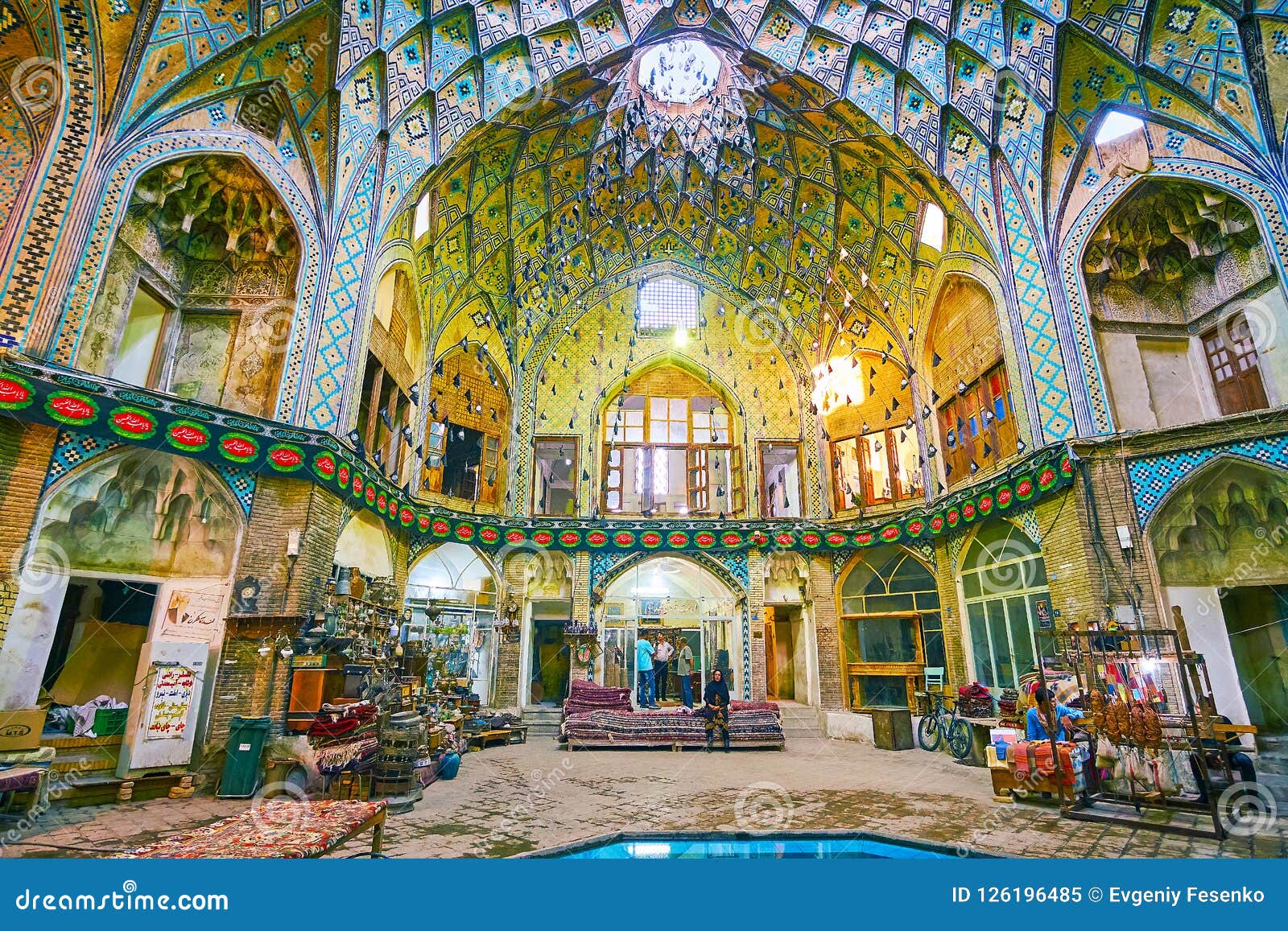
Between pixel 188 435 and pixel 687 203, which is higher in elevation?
pixel 687 203

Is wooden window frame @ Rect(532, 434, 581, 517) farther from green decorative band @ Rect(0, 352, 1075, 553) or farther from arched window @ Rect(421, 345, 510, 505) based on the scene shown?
arched window @ Rect(421, 345, 510, 505)

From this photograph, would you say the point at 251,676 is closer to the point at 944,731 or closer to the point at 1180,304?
the point at 944,731

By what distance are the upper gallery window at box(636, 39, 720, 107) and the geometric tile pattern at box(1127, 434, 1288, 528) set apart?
1403 centimetres

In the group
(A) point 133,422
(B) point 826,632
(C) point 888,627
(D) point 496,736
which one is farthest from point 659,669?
(A) point 133,422

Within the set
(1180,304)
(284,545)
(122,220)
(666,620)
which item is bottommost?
(666,620)

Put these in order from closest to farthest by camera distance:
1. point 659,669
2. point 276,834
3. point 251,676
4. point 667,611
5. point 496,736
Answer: point 276,834, point 251,676, point 496,736, point 659,669, point 667,611

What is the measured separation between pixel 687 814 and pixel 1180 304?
44.4ft

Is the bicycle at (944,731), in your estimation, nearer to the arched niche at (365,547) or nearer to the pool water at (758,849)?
the pool water at (758,849)

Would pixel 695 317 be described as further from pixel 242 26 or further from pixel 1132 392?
pixel 242 26

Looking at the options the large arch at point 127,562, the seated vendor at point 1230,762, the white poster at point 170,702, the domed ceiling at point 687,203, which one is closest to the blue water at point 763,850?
the seated vendor at point 1230,762

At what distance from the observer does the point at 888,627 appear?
1648cm

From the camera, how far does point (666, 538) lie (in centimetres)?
1738

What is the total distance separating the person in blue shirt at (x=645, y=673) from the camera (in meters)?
15.6

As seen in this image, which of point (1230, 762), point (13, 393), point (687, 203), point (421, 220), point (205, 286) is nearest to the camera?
point (1230, 762)
